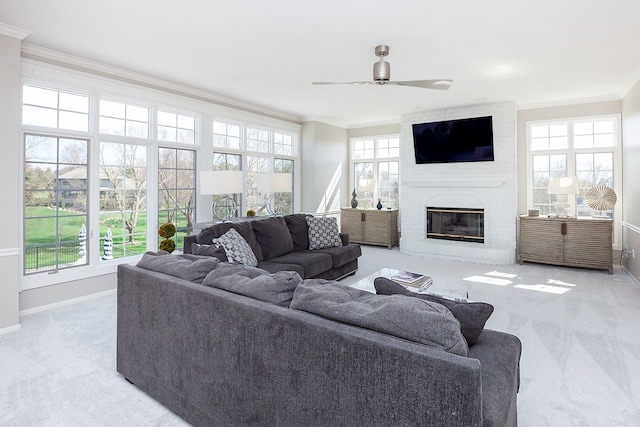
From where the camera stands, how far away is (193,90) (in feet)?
16.6

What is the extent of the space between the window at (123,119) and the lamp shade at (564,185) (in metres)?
5.87

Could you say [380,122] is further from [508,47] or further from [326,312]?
[326,312]

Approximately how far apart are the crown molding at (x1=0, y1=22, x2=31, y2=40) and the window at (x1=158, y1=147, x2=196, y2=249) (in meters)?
1.78

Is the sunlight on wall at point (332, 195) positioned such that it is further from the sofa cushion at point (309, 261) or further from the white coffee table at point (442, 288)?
the white coffee table at point (442, 288)

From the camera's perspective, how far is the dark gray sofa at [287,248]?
12.4 feet

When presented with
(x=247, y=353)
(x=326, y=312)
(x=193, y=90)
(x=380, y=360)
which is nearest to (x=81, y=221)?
(x=193, y=90)

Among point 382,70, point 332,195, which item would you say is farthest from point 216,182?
point 332,195

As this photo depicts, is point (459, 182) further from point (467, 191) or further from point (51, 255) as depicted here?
point (51, 255)

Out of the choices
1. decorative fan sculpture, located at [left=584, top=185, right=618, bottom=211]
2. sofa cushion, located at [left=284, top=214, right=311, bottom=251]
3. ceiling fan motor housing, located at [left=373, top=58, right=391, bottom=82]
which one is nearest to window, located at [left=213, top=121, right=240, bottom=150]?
sofa cushion, located at [left=284, top=214, right=311, bottom=251]

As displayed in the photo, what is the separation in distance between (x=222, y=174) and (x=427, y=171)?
414cm

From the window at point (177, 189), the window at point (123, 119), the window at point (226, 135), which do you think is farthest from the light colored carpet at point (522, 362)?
the window at point (226, 135)

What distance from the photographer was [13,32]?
3.15m

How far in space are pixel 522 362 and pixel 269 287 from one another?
2.03 meters

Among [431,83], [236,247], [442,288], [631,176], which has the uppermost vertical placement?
[431,83]
